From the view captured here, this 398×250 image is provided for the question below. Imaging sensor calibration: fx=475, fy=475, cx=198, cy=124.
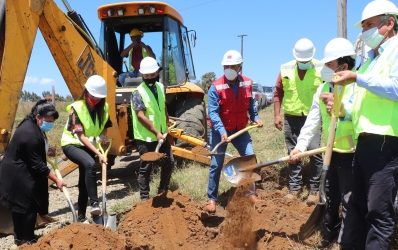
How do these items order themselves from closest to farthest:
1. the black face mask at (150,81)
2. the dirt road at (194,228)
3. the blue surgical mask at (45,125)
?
the dirt road at (194,228), the blue surgical mask at (45,125), the black face mask at (150,81)

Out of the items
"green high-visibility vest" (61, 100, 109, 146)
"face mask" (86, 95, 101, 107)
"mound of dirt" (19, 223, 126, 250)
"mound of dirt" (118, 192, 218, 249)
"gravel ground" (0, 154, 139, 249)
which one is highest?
"face mask" (86, 95, 101, 107)

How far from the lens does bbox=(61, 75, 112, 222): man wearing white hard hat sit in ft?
18.2

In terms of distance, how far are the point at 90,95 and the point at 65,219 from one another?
181 centimetres

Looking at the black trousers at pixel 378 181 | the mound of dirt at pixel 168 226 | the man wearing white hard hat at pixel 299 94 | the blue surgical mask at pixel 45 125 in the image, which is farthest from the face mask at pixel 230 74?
the black trousers at pixel 378 181

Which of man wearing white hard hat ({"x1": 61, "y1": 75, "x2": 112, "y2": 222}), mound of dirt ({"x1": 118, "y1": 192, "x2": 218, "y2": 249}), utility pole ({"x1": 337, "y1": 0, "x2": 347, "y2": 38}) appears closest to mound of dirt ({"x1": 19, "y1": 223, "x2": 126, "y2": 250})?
mound of dirt ({"x1": 118, "y1": 192, "x2": 218, "y2": 249})

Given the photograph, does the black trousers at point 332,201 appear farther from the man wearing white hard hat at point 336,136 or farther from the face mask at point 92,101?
the face mask at point 92,101

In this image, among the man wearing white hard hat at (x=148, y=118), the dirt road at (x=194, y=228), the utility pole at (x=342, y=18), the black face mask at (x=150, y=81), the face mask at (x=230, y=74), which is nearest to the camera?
the dirt road at (x=194, y=228)

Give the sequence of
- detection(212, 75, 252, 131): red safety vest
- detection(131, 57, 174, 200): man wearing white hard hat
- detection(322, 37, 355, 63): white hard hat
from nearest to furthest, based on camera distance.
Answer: detection(322, 37, 355, 63): white hard hat
detection(212, 75, 252, 131): red safety vest
detection(131, 57, 174, 200): man wearing white hard hat

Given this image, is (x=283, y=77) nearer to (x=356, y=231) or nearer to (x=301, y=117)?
(x=301, y=117)

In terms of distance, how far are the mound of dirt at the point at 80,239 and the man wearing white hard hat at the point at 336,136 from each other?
1851 mm

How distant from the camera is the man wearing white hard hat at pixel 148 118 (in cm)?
600

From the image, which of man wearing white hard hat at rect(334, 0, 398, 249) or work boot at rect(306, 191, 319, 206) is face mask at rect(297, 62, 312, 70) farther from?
man wearing white hard hat at rect(334, 0, 398, 249)

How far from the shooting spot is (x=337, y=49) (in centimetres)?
411

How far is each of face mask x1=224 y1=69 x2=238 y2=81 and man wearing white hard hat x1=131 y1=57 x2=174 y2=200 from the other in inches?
39.0
